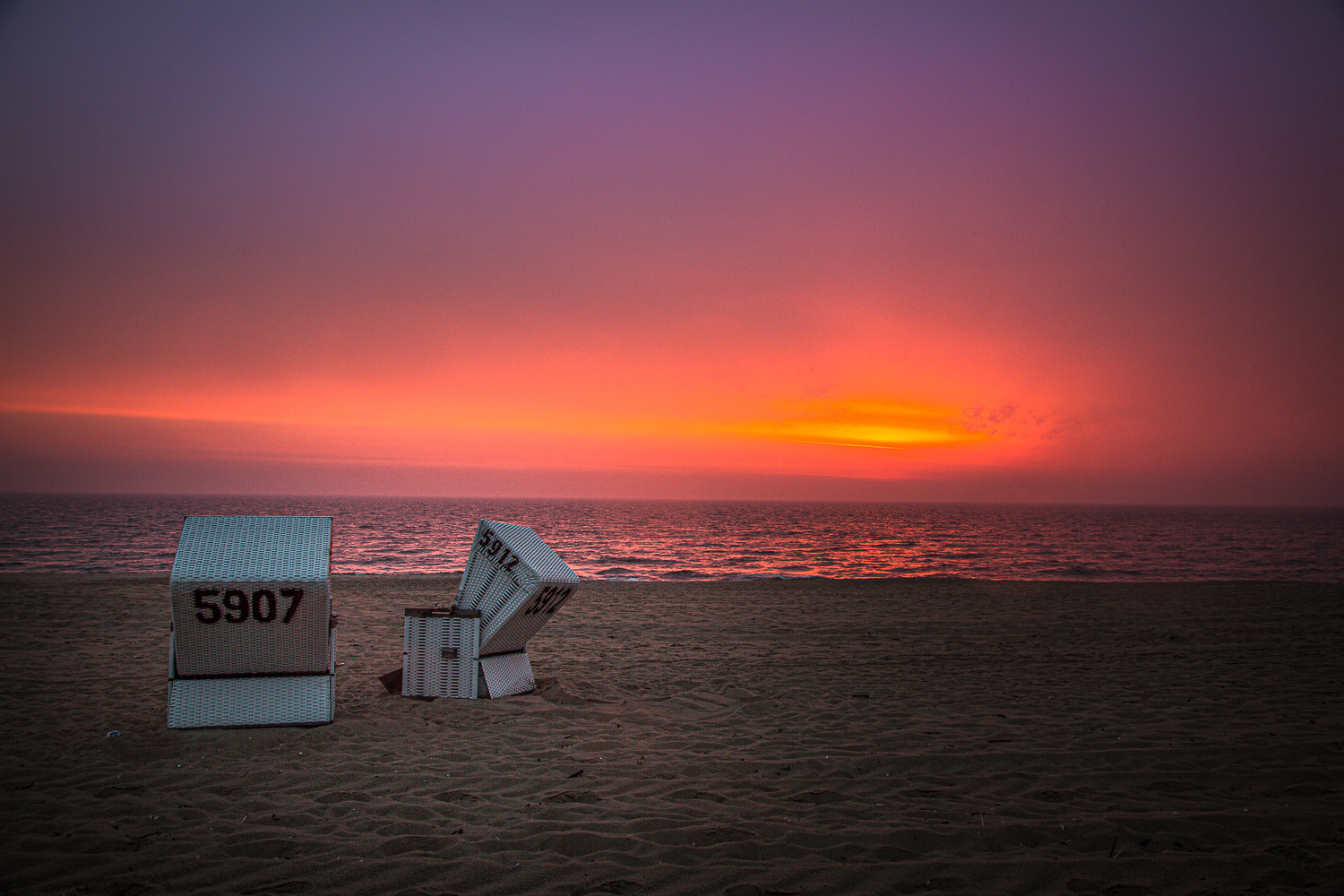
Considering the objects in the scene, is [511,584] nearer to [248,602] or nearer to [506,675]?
[506,675]

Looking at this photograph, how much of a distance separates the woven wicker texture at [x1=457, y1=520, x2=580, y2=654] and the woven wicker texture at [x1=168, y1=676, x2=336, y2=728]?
66.6 inches

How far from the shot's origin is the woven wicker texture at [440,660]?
7680mm

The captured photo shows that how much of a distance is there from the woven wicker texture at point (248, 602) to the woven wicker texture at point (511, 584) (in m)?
1.62

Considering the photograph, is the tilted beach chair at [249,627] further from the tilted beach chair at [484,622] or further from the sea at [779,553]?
the sea at [779,553]

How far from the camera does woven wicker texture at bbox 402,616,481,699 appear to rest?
7680mm

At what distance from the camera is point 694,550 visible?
42750 mm

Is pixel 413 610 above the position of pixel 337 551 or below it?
above

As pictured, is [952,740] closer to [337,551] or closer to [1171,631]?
[1171,631]

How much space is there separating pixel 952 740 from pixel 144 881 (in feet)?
19.8

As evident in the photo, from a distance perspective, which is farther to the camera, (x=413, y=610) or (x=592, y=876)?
(x=413, y=610)

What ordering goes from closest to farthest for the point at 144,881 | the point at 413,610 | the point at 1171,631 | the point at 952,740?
the point at 144,881 < the point at 952,740 < the point at 413,610 < the point at 1171,631

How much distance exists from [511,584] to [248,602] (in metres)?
2.34

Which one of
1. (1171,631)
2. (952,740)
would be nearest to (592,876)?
(952,740)

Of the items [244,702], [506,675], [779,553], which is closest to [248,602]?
[244,702]
